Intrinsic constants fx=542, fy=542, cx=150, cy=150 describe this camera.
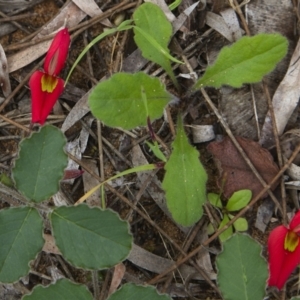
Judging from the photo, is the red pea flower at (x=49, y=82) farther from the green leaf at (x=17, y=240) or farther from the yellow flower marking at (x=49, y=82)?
the green leaf at (x=17, y=240)

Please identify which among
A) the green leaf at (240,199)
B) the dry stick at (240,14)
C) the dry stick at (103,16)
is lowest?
the green leaf at (240,199)

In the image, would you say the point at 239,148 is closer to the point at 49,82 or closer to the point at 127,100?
the point at 127,100

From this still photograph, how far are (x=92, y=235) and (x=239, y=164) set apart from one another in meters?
0.60

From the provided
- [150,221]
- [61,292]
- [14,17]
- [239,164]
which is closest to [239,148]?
[239,164]

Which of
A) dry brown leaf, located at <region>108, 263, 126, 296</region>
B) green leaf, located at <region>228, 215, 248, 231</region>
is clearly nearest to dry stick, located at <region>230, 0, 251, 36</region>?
green leaf, located at <region>228, 215, 248, 231</region>

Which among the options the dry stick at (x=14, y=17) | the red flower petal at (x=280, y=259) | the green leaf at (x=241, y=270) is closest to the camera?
the green leaf at (x=241, y=270)

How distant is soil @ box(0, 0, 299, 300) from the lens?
1.82 m

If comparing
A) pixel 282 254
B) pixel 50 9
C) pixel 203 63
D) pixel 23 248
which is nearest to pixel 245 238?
pixel 282 254

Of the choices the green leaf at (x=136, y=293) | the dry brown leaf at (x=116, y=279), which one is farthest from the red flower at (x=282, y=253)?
the dry brown leaf at (x=116, y=279)

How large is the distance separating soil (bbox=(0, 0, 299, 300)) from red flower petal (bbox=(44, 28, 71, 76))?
0.54ft

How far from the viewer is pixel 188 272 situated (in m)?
1.81

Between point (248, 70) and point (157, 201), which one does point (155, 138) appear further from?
point (248, 70)

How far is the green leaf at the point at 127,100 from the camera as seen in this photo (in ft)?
5.45

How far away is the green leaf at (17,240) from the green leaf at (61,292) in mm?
71
